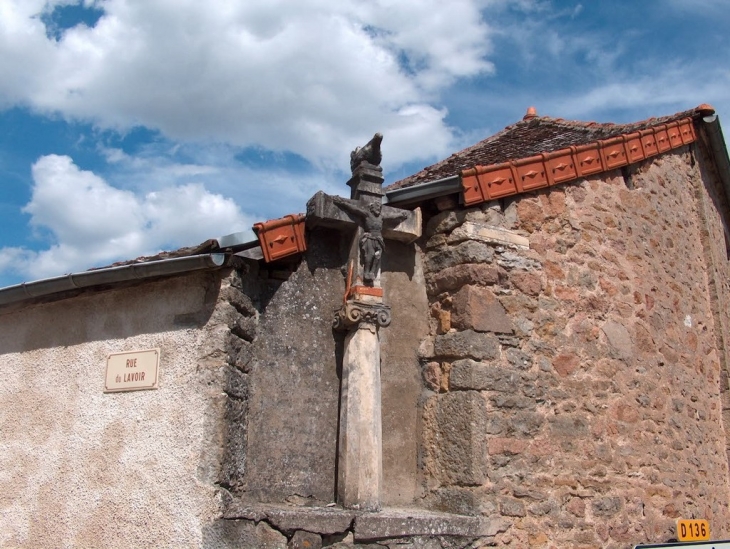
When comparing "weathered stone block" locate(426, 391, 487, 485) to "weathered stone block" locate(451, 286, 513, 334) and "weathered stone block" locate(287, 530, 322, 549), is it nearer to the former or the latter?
"weathered stone block" locate(451, 286, 513, 334)

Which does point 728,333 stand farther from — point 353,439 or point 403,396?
point 353,439

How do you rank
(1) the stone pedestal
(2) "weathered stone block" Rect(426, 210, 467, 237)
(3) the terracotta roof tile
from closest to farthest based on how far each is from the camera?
(1) the stone pedestal < (2) "weathered stone block" Rect(426, 210, 467, 237) < (3) the terracotta roof tile

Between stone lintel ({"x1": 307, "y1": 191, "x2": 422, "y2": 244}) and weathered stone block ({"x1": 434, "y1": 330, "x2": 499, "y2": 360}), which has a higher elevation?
stone lintel ({"x1": 307, "y1": 191, "x2": 422, "y2": 244})

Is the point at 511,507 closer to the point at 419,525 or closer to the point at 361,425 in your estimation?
the point at 419,525

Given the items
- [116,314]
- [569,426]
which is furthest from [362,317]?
[569,426]

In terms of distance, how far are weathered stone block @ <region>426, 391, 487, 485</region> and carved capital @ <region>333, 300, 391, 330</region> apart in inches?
30.0

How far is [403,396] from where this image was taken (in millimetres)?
5590

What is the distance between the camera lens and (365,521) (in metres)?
4.64

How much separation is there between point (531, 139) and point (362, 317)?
373 cm

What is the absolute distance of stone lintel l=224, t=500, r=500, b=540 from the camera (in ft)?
14.9

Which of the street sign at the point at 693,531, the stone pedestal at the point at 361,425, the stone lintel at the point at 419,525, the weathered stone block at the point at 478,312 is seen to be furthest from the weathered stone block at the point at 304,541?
the street sign at the point at 693,531

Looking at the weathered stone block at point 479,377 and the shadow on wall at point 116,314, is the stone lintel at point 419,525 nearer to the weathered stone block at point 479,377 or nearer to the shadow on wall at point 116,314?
the weathered stone block at point 479,377

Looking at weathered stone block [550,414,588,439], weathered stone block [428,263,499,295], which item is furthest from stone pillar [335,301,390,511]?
weathered stone block [550,414,588,439]

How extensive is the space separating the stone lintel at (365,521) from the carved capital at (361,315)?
1.23 meters
